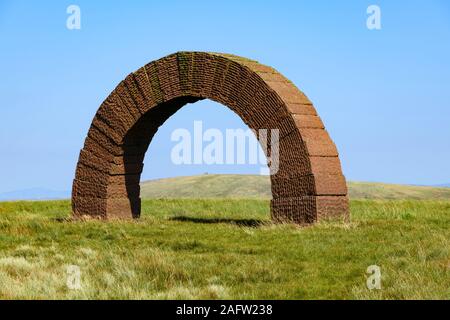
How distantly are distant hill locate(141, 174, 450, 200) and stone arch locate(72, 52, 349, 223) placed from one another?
31.4 meters

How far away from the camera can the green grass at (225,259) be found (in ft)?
28.8

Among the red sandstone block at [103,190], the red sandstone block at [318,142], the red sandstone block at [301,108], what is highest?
the red sandstone block at [301,108]

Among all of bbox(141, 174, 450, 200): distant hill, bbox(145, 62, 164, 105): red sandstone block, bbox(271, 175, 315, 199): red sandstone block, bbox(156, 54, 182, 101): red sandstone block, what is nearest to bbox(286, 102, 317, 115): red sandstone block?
bbox(271, 175, 315, 199): red sandstone block

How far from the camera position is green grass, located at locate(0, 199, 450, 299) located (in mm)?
8781

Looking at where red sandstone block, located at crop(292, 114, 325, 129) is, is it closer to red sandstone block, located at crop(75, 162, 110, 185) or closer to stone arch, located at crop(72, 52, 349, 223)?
stone arch, located at crop(72, 52, 349, 223)

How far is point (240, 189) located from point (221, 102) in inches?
1460

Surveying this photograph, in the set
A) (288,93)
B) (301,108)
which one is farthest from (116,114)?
(301,108)

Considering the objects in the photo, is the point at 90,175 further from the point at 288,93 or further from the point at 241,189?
the point at 241,189

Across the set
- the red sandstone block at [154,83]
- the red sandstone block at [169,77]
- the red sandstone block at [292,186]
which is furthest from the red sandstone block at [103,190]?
the red sandstone block at [292,186]

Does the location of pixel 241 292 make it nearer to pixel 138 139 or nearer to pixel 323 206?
pixel 323 206

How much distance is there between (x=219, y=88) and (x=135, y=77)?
2779 millimetres

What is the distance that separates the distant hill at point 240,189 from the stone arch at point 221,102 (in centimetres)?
3140

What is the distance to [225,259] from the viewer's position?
35.8 ft

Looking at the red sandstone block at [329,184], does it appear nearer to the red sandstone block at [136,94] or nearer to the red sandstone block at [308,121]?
the red sandstone block at [308,121]
